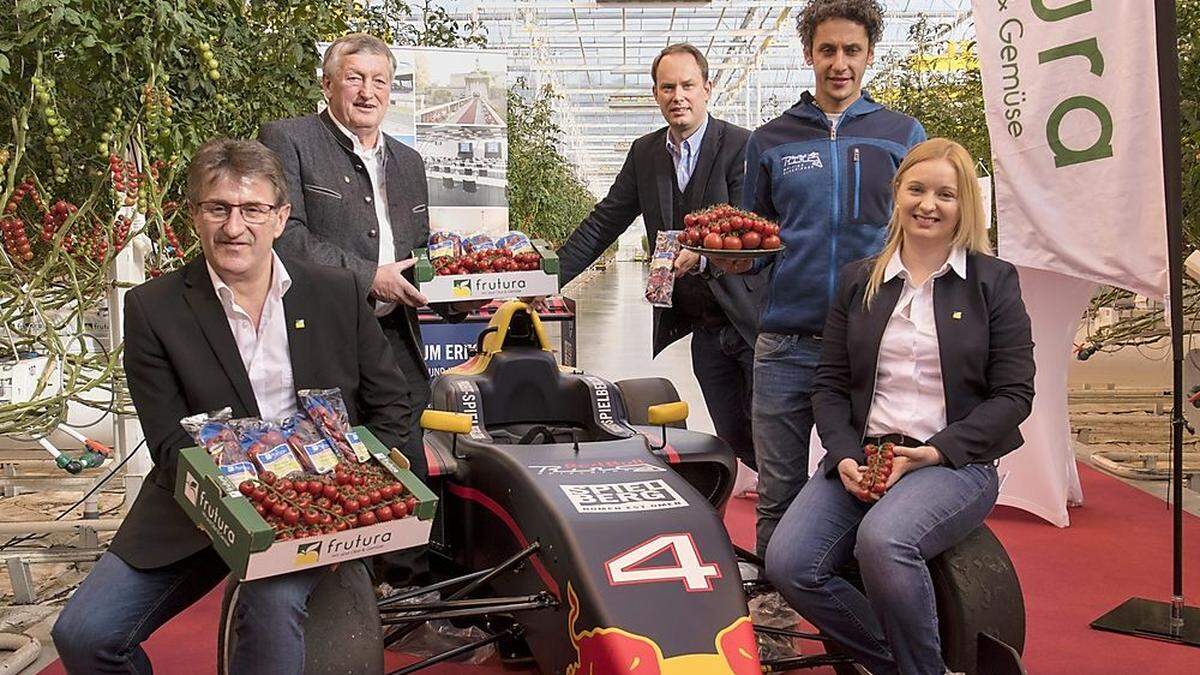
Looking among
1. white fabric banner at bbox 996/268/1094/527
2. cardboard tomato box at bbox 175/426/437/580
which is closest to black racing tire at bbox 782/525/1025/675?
cardboard tomato box at bbox 175/426/437/580

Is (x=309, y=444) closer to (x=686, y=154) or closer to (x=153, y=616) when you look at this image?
(x=153, y=616)

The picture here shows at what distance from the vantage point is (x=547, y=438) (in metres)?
3.72

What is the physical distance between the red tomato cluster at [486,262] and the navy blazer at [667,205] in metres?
0.21

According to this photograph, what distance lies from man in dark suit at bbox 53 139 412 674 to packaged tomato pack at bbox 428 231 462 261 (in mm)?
793

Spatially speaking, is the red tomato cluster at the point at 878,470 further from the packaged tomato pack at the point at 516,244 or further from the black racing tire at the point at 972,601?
the packaged tomato pack at the point at 516,244

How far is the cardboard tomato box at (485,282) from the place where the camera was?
11.2ft

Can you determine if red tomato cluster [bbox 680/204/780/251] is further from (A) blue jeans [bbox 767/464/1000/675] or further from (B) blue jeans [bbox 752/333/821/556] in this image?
(A) blue jeans [bbox 767/464/1000/675]

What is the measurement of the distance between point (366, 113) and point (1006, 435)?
6.30ft

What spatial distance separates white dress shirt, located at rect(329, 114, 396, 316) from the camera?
352cm

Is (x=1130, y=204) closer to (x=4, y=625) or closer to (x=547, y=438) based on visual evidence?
(x=547, y=438)

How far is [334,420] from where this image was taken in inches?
99.4

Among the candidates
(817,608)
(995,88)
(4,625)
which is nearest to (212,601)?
(4,625)

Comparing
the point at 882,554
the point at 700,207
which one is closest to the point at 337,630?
the point at 882,554

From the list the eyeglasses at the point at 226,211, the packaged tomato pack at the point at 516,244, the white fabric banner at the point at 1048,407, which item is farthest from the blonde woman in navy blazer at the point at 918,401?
the white fabric banner at the point at 1048,407
